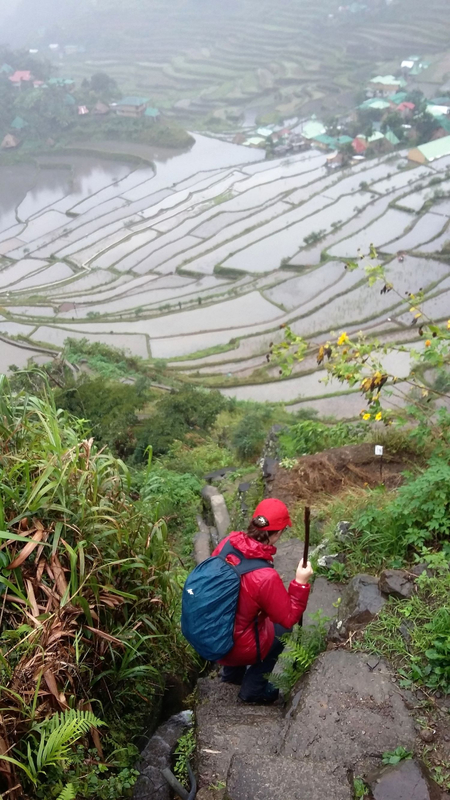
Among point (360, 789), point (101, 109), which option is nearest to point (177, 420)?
point (360, 789)

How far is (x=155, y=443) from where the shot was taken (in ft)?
26.7

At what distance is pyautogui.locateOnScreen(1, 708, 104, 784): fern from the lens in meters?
1.83

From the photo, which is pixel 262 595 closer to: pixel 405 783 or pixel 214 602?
pixel 214 602

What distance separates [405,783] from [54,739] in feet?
3.73

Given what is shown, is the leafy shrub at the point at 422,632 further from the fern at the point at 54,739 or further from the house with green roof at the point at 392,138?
the house with green roof at the point at 392,138

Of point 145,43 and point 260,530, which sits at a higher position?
point 145,43

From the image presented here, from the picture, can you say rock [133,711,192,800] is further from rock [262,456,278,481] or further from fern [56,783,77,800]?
rock [262,456,278,481]

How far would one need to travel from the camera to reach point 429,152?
3238 centimetres

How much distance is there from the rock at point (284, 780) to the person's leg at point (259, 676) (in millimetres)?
595

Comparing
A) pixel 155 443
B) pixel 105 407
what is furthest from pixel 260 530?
pixel 105 407

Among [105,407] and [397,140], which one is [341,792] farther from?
[397,140]

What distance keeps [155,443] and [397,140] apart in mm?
33209

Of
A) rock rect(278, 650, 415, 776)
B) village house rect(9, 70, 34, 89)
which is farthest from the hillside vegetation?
village house rect(9, 70, 34, 89)

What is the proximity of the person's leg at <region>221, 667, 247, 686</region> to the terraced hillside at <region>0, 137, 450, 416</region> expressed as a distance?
38.1 feet
